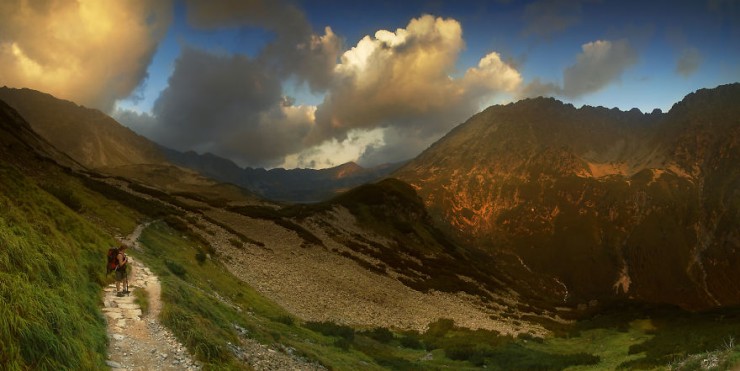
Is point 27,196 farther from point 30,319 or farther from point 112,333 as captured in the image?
point 30,319

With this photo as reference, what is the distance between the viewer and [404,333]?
47.5 metres

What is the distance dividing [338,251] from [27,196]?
2179 inches

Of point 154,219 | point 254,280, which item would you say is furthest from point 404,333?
point 154,219

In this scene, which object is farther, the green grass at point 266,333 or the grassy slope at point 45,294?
the green grass at point 266,333

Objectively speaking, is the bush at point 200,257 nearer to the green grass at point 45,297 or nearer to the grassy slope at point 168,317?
the grassy slope at point 168,317

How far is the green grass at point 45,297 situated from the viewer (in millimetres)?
10672

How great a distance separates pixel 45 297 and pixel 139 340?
11.3 feet

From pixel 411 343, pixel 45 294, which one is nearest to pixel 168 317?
pixel 45 294

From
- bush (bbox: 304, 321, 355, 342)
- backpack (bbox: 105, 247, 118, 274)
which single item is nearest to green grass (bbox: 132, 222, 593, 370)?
bush (bbox: 304, 321, 355, 342)

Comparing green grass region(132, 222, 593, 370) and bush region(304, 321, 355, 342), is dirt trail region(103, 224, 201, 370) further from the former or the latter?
bush region(304, 321, 355, 342)

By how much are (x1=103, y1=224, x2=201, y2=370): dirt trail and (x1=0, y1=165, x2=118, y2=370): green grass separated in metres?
0.53

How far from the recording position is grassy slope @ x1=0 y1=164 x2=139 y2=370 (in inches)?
421

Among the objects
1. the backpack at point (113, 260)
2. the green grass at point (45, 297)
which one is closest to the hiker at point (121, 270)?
the backpack at point (113, 260)

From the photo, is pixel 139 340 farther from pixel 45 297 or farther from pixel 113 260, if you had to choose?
pixel 113 260
